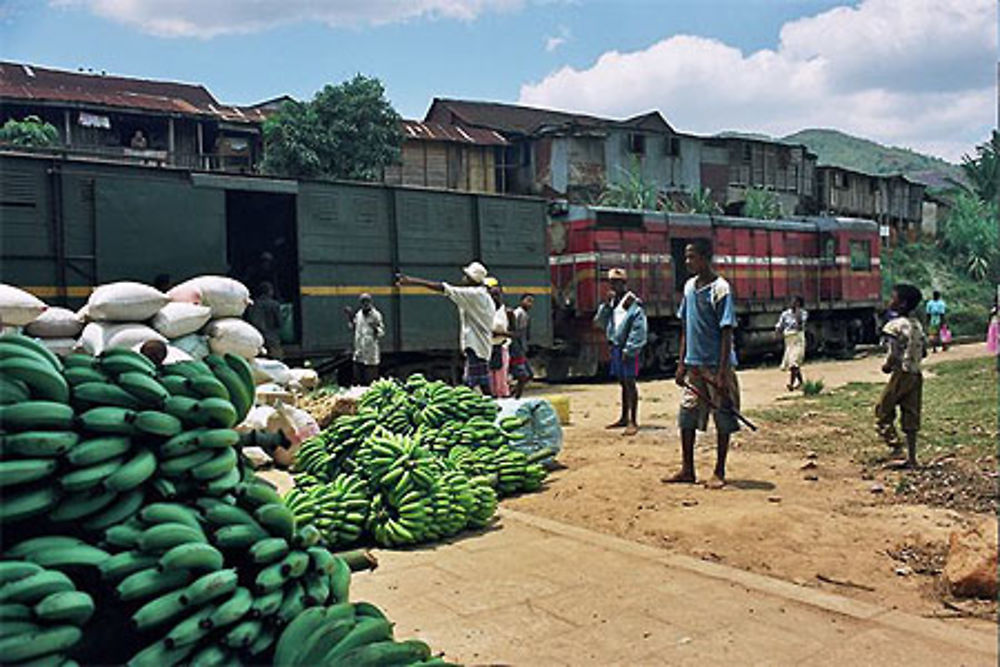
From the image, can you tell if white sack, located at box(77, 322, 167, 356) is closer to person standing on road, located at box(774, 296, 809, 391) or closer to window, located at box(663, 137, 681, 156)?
person standing on road, located at box(774, 296, 809, 391)

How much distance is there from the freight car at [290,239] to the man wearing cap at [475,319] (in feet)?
13.6

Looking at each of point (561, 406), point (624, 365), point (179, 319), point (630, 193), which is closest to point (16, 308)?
point (179, 319)

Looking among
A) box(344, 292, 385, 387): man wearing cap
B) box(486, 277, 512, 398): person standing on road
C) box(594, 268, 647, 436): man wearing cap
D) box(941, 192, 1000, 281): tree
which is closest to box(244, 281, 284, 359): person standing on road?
box(344, 292, 385, 387): man wearing cap

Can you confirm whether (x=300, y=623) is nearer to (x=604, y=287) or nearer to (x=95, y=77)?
(x=604, y=287)

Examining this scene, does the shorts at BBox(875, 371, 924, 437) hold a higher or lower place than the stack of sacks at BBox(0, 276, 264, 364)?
lower

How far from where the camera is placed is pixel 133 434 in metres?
2.49

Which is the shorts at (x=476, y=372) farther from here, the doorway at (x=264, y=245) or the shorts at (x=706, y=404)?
the doorway at (x=264, y=245)

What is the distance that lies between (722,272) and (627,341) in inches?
442

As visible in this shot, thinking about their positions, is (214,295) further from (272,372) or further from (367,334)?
(367,334)

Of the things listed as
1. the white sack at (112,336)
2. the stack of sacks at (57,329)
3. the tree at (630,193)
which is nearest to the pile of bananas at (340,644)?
the white sack at (112,336)

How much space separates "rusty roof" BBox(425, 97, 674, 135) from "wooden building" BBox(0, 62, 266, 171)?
26.7 feet

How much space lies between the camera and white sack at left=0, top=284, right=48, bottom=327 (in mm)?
6918

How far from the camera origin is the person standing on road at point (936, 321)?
72.6 ft

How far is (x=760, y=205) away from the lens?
33688 mm
